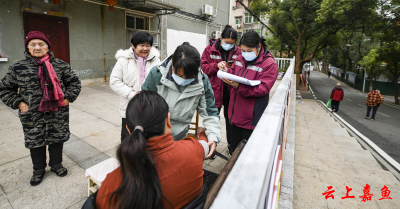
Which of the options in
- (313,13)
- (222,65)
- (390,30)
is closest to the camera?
(222,65)

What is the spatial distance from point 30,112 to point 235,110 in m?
2.20

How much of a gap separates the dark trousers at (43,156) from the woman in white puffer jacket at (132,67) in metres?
0.76

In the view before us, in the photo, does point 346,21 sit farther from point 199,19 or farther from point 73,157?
point 73,157

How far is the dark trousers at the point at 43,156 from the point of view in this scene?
251 centimetres

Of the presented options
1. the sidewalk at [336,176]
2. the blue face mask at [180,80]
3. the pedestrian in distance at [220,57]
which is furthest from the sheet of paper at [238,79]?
the sidewalk at [336,176]

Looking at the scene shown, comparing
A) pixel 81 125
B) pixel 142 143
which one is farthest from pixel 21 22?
pixel 142 143

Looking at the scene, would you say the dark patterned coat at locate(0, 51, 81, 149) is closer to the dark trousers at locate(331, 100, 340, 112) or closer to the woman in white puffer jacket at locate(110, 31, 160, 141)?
the woman in white puffer jacket at locate(110, 31, 160, 141)

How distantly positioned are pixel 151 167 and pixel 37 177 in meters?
2.28

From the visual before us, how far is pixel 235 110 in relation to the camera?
8.80ft

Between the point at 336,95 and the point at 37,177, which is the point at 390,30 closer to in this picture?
the point at 336,95

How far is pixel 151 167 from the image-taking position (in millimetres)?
984

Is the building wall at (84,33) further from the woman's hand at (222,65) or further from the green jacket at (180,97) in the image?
the green jacket at (180,97)

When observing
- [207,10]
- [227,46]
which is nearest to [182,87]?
[227,46]

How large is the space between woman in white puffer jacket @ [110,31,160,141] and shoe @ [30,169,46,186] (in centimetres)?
95
